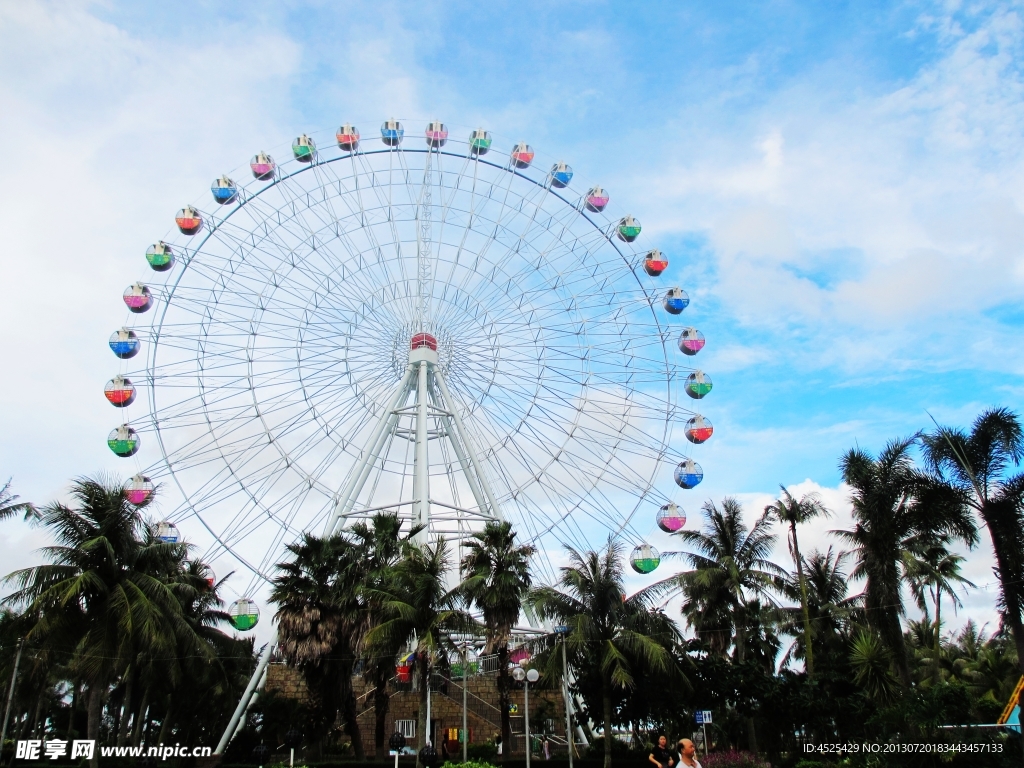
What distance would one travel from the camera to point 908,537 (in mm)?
26984

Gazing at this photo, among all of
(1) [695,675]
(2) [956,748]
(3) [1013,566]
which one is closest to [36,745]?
(1) [695,675]

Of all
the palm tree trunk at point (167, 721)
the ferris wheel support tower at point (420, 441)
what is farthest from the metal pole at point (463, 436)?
the palm tree trunk at point (167, 721)

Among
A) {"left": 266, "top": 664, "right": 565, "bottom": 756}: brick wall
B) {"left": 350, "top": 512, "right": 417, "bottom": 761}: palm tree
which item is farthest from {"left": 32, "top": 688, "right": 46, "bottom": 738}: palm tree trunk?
{"left": 350, "top": 512, "right": 417, "bottom": 761}: palm tree

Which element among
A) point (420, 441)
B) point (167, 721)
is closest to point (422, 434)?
point (420, 441)

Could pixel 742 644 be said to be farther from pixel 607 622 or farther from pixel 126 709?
pixel 126 709

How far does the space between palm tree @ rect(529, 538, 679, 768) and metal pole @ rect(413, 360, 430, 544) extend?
5331mm

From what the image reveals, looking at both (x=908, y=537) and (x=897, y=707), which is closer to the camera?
(x=897, y=707)

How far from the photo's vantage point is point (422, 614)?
26500mm

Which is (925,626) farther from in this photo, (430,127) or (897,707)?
(430,127)

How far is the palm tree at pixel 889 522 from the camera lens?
948 inches

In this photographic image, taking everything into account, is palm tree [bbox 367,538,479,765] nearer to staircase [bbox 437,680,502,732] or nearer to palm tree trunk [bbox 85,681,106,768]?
palm tree trunk [bbox 85,681,106,768]

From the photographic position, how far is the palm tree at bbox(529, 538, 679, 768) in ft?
90.8

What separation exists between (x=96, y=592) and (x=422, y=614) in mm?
9062

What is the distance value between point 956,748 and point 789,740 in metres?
11.6
